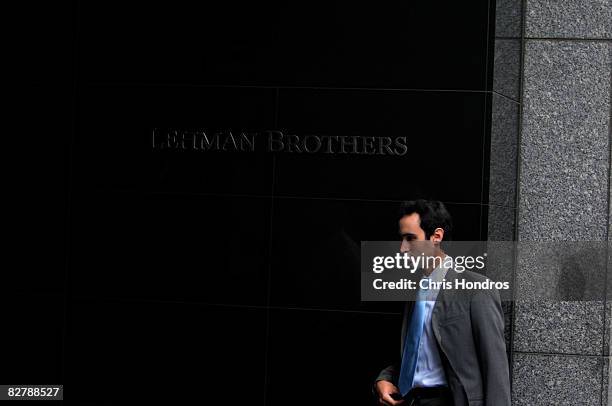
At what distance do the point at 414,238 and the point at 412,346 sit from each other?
61 cm

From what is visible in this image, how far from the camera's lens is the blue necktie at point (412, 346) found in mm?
5707

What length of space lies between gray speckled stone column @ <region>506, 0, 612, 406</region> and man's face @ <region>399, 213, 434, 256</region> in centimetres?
237

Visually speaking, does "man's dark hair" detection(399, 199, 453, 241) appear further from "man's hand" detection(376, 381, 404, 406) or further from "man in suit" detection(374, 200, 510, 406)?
"man's hand" detection(376, 381, 404, 406)

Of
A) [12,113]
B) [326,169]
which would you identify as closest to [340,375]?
[326,169]

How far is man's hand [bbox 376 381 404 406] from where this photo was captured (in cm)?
577

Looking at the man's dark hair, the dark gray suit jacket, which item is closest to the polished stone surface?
the man's dark hair

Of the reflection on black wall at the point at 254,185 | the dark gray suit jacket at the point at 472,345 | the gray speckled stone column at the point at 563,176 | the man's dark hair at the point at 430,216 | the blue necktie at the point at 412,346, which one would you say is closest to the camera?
the dark gray suit jacket at the point at 472,345

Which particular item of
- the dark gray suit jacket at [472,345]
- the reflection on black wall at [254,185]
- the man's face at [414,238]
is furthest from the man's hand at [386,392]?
the reflection on black wall at [254,185]

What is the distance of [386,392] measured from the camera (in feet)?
19.2

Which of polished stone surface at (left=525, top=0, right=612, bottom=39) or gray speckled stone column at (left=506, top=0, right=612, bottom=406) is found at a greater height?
polished stone surface at (left=525, top=0, right=612, bottom=39)

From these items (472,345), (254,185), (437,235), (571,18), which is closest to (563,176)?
(571,18)

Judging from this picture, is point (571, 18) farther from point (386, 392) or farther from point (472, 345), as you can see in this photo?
point (386, 392)

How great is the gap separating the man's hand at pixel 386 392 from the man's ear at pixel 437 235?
0.86m

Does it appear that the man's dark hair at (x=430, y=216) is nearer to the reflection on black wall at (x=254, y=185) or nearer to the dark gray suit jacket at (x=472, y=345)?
the dark gray suit jacket at (x=472, y=345)
